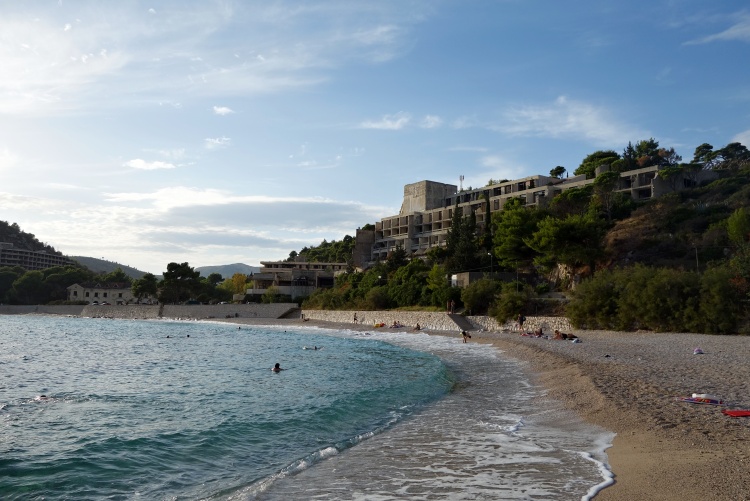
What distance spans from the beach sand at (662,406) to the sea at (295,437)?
1.87 feet

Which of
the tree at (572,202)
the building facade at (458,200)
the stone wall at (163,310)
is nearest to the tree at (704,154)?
the building facade at (458,200)

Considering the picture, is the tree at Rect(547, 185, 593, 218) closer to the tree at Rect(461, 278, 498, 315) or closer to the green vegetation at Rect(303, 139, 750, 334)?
the green vegetation at Rect(303, 139, 750, 334)

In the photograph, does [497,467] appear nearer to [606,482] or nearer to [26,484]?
[606,482]

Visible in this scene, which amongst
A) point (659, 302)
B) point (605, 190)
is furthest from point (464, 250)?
point (659, 302)

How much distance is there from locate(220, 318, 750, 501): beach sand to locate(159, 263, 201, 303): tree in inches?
3308

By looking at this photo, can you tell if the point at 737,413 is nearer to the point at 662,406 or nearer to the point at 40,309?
the point at 662,406

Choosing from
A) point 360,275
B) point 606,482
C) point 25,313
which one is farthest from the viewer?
point 25,313

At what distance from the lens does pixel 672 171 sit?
67.1 meters

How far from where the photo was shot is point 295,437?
40.4ft

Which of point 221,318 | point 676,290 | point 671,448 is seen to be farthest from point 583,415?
point 221,318

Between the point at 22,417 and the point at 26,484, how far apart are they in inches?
253

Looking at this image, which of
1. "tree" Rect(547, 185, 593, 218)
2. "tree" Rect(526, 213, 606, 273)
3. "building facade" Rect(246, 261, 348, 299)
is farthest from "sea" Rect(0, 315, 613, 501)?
"building facade" Rect(246, 261, 348, 299)

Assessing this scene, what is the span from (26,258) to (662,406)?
206m

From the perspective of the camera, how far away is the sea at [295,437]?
8.34 metres
